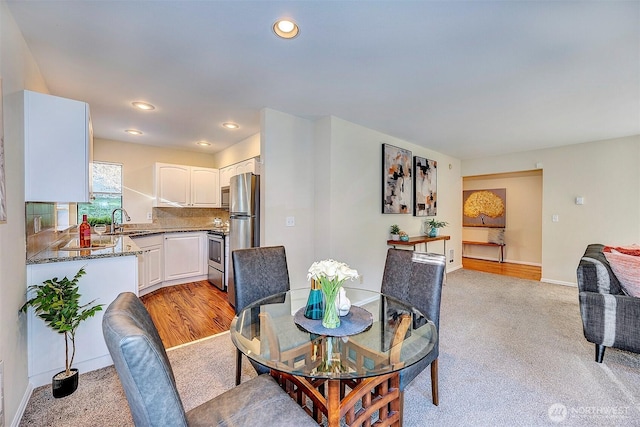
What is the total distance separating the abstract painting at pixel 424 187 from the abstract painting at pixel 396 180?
7.8 inches

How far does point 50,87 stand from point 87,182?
124 cm

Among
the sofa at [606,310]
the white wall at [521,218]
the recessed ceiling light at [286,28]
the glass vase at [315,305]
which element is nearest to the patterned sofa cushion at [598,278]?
the sofa at [606,310]

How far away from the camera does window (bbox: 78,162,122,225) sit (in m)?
4.20

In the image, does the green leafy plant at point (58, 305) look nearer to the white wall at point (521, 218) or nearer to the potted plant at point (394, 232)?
the potted plant at point (394, 232)

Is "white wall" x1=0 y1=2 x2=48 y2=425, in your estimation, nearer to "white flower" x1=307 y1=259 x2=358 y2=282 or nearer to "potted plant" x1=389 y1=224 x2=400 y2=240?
"white flower" x1=307 y1=259 x2=358 y2=282

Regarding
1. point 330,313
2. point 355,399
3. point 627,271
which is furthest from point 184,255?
point 627,271

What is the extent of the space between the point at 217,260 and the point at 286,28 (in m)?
3.42

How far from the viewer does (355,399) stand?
3.70 feet

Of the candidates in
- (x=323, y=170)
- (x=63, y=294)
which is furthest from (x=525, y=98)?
(x=63, y=294)

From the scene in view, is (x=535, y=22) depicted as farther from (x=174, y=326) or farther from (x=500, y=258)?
(x=500, y=258)

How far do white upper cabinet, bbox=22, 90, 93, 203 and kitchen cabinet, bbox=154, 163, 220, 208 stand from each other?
2546 millimetres

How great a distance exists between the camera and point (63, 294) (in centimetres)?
175

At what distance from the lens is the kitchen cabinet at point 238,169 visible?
3702 millimetres

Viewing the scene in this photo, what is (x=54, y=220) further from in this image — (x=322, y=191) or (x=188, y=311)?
(x=322, y=191)
